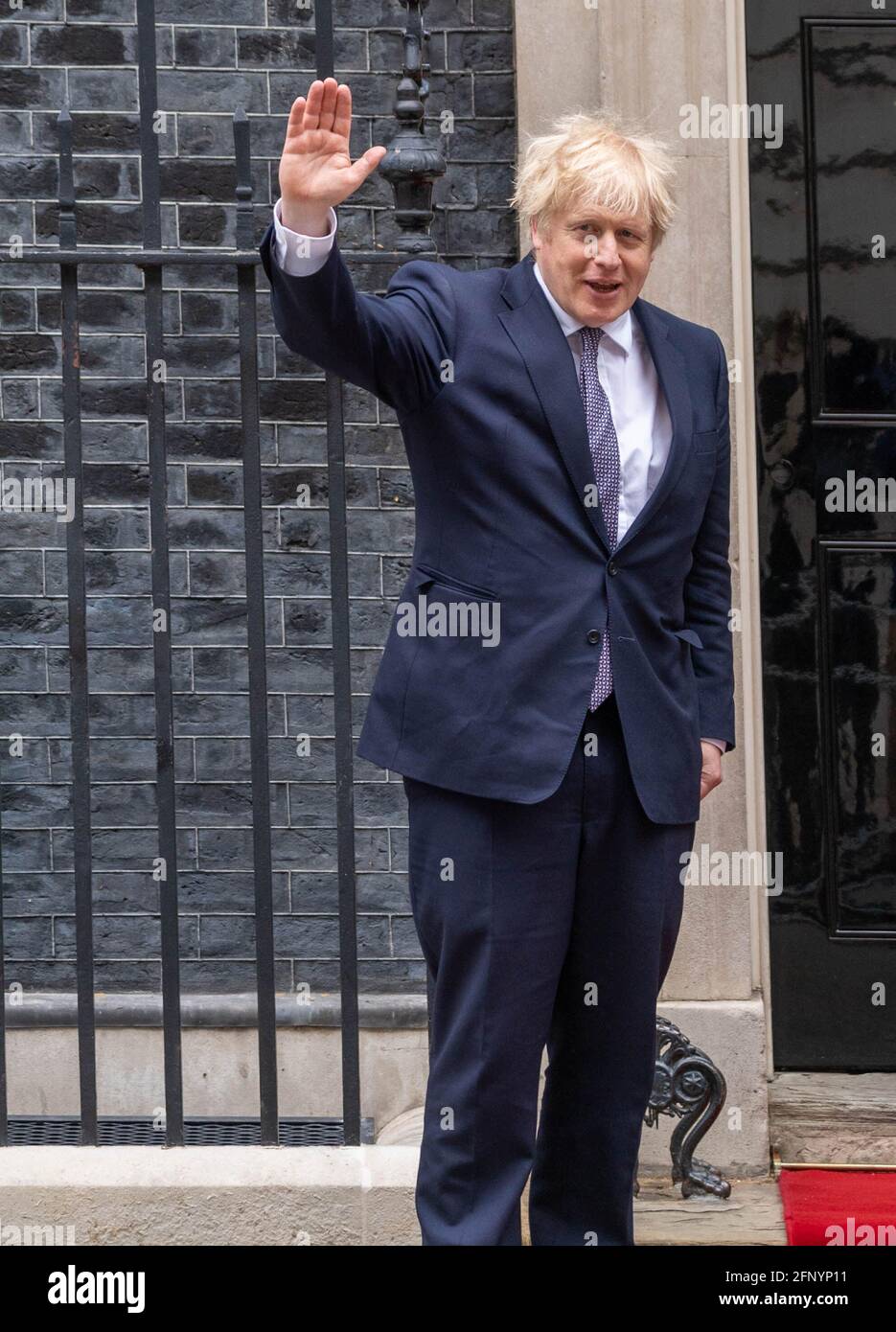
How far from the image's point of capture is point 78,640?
3.37m

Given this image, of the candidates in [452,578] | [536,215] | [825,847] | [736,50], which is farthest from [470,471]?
[825,847]

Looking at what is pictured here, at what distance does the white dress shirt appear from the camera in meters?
2.83

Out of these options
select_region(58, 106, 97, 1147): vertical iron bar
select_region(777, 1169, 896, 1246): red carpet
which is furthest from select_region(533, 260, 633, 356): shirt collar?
select_region(777, 1169, 896, 1246): red carpet

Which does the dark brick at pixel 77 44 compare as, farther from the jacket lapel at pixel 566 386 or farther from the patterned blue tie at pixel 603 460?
the patterned blue tie at pixel 603 460

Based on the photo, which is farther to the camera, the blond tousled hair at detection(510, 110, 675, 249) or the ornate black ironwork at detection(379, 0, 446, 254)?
A: the ornate black ironwork at detection(379, 0, 446, 254)

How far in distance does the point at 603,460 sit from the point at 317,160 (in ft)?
2.22

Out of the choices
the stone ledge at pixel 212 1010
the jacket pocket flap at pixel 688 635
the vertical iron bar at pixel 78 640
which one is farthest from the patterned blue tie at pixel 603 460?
the stone ledge at pixel 212 1010

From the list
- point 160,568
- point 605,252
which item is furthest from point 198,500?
point 605,252

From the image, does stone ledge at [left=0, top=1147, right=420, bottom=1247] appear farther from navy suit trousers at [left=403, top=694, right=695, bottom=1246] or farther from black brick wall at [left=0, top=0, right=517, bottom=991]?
black brick wall at [left=0, top=0, right=517, bottom=991]

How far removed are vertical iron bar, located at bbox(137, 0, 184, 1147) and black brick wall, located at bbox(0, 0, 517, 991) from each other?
37.4 inches

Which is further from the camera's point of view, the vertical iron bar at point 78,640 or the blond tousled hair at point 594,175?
the vertical iron bar at point 78,640

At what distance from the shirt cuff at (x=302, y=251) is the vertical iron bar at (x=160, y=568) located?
2.82 ft

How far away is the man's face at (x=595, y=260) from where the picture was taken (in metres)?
2.73

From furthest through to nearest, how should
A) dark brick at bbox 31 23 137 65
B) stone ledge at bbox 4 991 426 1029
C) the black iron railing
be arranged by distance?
stone ledge at bbox 4 991 426 1029 → dark brick at bbox 31 23 137 65 → the black iron railing
